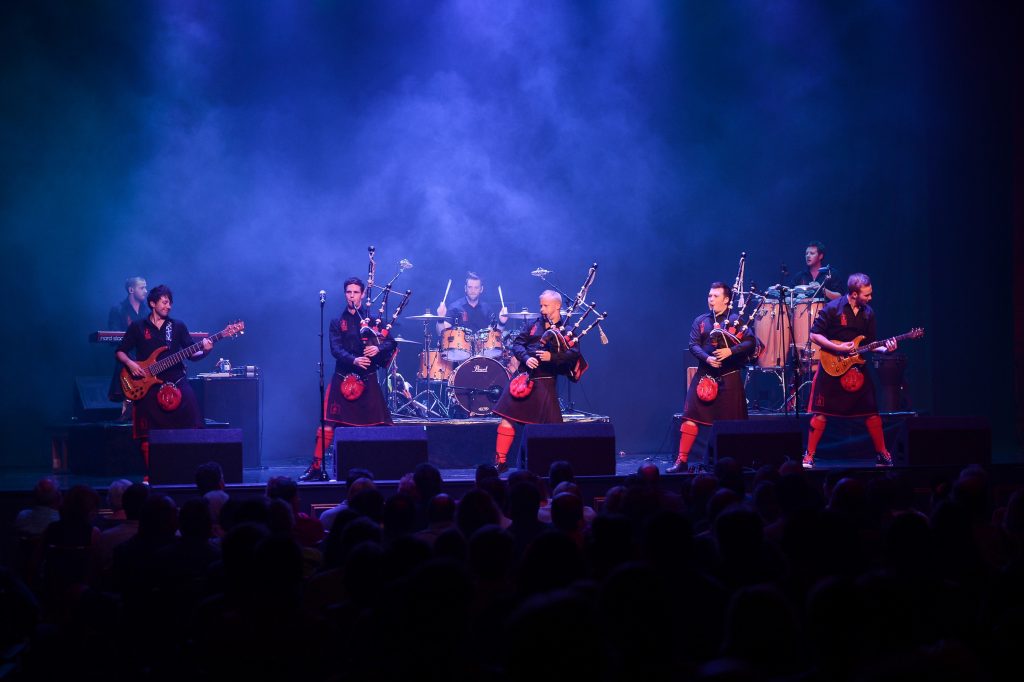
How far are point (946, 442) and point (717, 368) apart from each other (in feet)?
7.51

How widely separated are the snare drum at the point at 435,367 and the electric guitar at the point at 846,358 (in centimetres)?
522

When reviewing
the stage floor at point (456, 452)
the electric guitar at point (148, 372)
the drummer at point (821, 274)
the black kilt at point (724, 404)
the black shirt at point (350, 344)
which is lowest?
the stage floor at point (456, 452)

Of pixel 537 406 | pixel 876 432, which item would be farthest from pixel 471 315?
pixel 876 432

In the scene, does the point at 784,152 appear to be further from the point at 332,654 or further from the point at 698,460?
the point at 332,654

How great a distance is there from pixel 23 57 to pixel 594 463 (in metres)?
9.58

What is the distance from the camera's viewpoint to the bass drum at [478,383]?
13094 mm

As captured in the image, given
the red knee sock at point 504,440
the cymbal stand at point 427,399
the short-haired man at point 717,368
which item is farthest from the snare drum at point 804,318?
the cymbal stand at point 427,399

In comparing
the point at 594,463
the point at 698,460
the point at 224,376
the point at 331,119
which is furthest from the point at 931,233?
the point at 224,376

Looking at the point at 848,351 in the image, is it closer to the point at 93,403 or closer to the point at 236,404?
the point at 236,404

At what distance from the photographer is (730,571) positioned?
4109 millimetres

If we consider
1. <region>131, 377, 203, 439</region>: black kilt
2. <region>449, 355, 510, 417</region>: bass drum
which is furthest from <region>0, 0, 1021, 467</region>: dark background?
<region>131, 377, 203, 439</region>: black kilt

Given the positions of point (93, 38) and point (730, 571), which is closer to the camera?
point (730, 571)

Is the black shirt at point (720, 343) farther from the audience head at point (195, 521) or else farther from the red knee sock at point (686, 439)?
the audience head at point (195, 521)

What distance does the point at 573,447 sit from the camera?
29.5 ft
